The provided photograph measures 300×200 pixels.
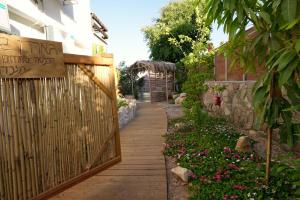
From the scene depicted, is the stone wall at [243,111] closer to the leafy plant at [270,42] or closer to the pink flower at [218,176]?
the pink flower at [218,176]

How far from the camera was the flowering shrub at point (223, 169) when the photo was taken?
3479 mm

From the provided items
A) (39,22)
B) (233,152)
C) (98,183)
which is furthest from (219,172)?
(39,22)

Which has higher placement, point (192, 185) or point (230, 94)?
point (230, 94)

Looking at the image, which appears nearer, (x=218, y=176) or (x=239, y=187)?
(x=239, y=187)

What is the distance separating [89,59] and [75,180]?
6.13 feet

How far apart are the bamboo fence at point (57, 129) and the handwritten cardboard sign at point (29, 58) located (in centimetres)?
10

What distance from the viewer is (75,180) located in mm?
3838

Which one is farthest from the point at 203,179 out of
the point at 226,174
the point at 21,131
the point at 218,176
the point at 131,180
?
the point at 21,131

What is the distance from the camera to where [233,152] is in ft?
17.0

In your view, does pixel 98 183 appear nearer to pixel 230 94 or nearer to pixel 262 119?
pixel 262 119

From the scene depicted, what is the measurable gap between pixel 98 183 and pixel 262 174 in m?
2.59

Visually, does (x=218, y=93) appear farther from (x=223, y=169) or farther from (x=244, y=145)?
(x=223, y=169)

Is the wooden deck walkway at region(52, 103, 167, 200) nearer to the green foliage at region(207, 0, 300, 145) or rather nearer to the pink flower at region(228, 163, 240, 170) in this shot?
the pink flower at region(228, 163, 240, 170)

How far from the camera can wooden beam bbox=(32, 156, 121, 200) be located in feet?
11.1
